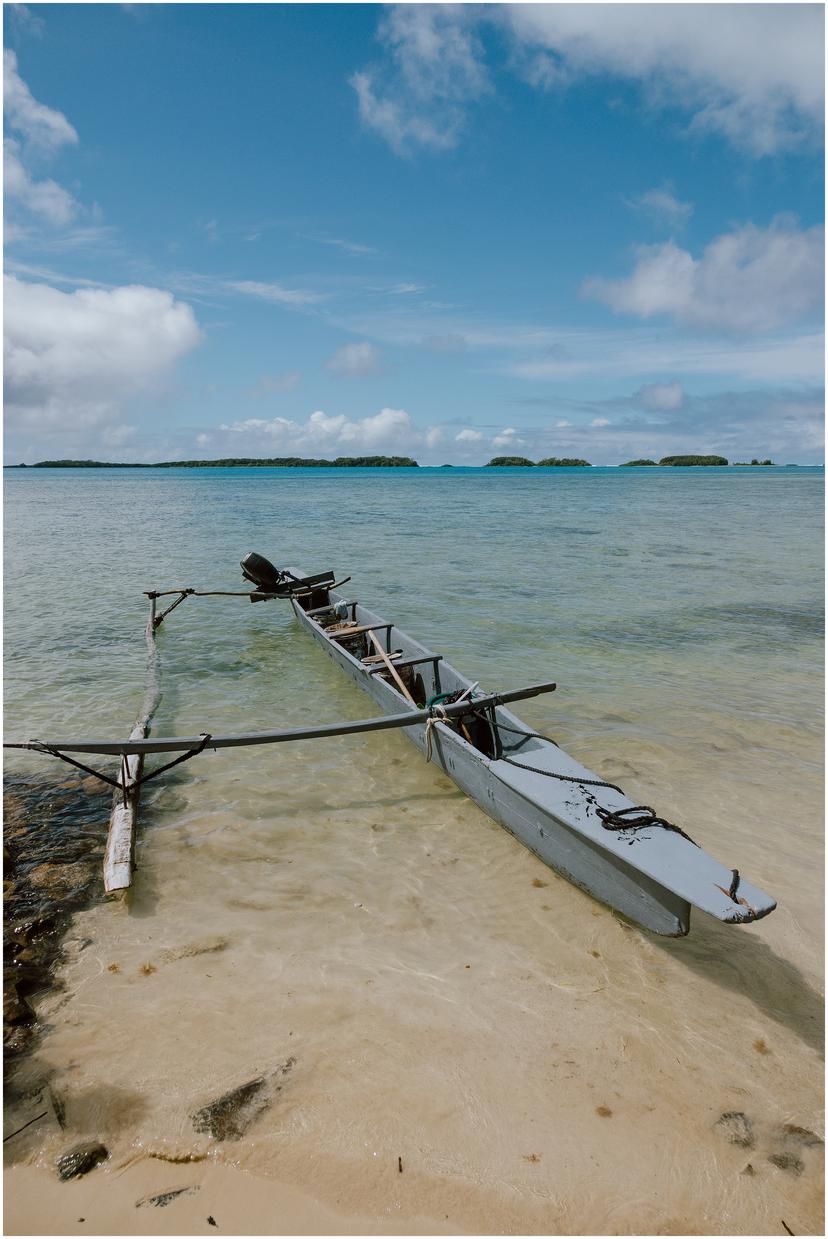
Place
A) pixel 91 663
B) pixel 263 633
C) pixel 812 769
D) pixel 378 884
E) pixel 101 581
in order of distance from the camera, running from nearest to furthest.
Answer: pixel 378 884 < pixel 812 769 < pixel 91 663 < pixel 263 633 < pixel 101 581

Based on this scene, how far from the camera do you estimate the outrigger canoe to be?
4.55 metres

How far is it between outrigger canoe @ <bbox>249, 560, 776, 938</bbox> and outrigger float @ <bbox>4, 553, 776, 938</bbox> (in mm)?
10

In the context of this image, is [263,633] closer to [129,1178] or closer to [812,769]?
[812,769]

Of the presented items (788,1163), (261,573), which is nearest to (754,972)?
(788,1163)

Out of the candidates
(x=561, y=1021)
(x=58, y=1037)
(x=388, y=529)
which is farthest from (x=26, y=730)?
(x=388, y=529)

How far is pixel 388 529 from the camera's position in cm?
3703

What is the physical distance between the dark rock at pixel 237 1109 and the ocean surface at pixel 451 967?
0.07m

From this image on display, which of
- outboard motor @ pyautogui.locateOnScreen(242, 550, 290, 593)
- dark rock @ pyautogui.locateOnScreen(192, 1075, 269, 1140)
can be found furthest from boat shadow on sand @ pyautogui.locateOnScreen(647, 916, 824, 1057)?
outboard motor @ pyautogui.locateOnScreen(242, 550, 290, 593)

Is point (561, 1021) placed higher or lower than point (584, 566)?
lower

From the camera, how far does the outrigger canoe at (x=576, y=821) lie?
455 cm

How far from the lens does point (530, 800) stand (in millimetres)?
5773

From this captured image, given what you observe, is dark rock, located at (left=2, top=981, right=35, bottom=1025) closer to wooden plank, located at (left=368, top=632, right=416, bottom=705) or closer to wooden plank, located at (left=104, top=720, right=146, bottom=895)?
wooden plank, located at (left=104, top=720, right=146, bottom=895)

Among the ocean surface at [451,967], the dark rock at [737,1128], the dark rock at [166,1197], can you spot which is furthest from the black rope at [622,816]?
the dark rock at [166,1197]

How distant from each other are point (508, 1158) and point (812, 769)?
642 centimetres
